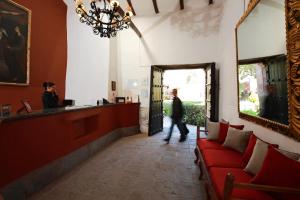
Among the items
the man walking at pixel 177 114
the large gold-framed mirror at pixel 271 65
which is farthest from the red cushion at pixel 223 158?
the man walking at pixel 177 114

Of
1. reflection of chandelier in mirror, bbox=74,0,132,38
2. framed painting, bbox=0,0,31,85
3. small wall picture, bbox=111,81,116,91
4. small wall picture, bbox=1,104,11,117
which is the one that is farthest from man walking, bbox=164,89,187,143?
small wall picture, bbox=1,104,11,117

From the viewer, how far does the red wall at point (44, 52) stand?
385 cm

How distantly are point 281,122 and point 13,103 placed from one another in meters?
4.25

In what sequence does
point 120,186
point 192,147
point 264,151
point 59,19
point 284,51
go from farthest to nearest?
1. point 192,147
2. point 59,19
3. point 120,186
4. point 284,51
5. point 264,151

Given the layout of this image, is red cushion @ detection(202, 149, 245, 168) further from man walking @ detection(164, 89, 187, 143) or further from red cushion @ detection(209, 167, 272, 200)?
man walking @ detection(164, 89, 187, 143)

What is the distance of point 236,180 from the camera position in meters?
2.12

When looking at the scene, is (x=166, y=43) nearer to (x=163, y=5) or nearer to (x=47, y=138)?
(x=163, y=5)

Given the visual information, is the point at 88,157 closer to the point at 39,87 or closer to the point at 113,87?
the point at 39,87

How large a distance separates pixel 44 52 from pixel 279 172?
458 cm

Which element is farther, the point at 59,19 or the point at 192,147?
the point at 192,147

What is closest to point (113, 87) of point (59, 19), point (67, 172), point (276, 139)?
point (59, 19)

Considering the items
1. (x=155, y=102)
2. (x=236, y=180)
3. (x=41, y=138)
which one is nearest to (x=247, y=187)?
(x=236, y=180)

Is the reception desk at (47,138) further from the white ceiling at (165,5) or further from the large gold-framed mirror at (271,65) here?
the white ceiling at (165,5)

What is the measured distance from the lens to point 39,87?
4.30 m
